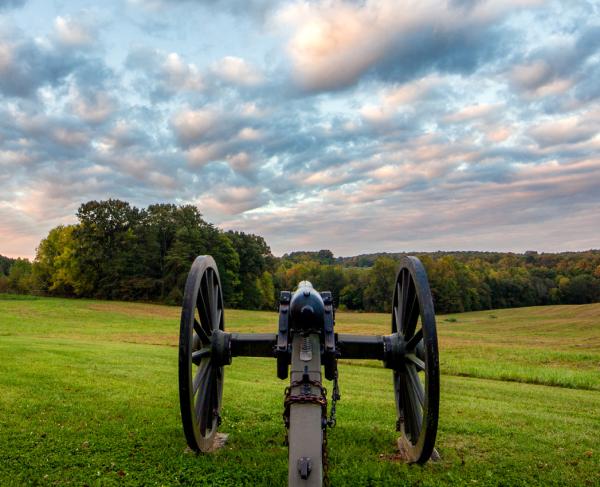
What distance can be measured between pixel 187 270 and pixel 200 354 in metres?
55.2

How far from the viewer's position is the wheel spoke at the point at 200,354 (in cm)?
Answer: 531

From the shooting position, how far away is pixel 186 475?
509cm

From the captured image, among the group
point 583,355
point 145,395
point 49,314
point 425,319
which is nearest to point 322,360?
point 425,319

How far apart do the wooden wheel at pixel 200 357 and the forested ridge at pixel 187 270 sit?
52190 mm

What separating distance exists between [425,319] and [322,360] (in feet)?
3.81

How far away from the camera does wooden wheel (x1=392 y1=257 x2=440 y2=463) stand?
4.25 metres

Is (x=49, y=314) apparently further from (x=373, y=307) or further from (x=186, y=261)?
(x=373, y=307)

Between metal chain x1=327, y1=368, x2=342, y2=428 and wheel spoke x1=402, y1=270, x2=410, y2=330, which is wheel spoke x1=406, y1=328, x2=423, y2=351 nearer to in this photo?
wheel spoke x1=402, y1=270, x2=410, y2=330

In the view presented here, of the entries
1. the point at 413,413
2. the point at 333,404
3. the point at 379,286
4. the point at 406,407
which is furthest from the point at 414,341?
the point at 379,286

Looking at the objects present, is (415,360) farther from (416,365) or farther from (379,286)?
(379,286)

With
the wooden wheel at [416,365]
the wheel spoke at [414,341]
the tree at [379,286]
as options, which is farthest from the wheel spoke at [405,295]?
the tree at [379,286]

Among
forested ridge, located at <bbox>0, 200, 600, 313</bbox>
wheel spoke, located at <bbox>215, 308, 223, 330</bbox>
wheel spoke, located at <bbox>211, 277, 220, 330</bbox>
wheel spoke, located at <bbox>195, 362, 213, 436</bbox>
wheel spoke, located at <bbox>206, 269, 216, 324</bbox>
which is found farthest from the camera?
forested ridge, located at <bbox>0, 200, 600, 313</bbox>

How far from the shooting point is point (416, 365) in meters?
5.20

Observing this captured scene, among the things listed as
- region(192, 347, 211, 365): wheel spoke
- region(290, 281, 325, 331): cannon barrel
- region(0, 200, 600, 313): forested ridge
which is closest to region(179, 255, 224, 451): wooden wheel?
region(192, 347, 211, 365): wheel spoke
